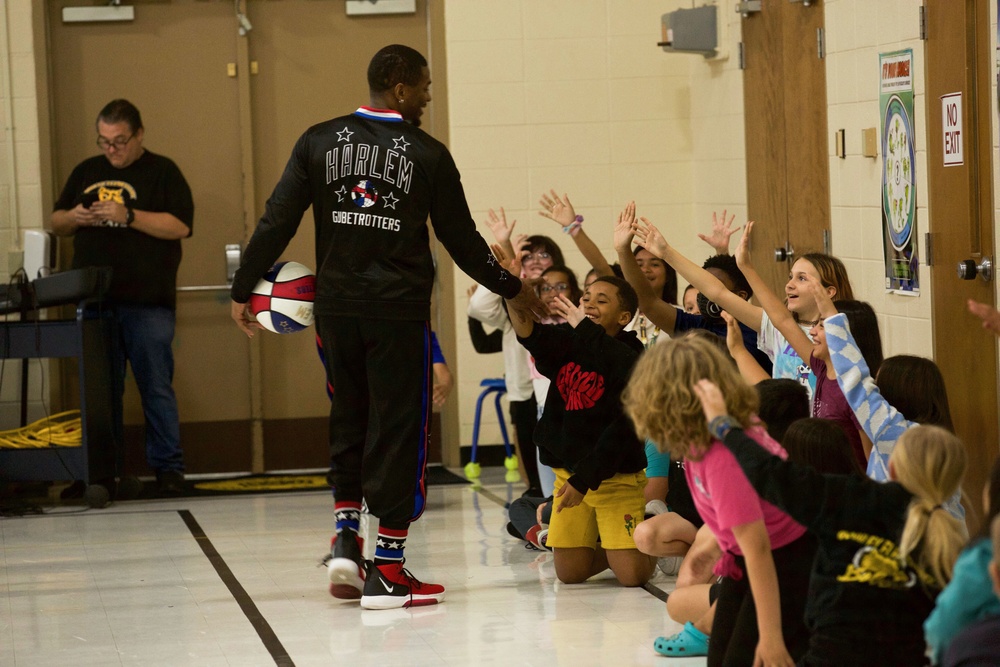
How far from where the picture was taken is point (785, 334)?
13.2ft

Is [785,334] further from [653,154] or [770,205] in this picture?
[653,154]

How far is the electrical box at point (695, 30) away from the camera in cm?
700

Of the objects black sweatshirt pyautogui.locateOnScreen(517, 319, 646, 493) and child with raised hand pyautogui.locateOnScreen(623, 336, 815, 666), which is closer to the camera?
child with raised hand pyautogui.locateOnScreen(623, 336, 815, 666)

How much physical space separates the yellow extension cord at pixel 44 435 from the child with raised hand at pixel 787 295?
3.33 meters

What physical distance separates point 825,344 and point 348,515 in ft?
5.40

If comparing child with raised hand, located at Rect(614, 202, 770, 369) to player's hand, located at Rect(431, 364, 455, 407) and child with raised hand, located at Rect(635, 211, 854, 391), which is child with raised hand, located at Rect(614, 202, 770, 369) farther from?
player's hand, located at Rect(431, 364, 455, 407)

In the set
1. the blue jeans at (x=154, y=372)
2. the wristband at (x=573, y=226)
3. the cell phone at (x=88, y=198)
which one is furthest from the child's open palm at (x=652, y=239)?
the cell phone at (x=88, y=198)

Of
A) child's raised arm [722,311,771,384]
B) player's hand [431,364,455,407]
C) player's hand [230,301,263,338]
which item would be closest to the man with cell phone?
player's hand [431,364,455,407]

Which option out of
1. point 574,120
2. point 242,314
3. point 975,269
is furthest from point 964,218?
point 574,120

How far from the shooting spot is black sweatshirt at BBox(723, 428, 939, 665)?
2.58 metres

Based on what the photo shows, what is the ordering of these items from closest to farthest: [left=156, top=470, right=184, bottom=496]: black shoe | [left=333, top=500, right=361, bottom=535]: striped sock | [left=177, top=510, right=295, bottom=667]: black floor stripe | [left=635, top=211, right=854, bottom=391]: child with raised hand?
1. [left=177, top=510, right=295, bottom=667]: black floor stripe
2. [left=635, top=211, right=854, bottom=391]: child with raised hand
3. [left=333, top=500, right=361, bottom=535]: striped sock
4. [left=156, top=470, right=184, bottom=496]: black shoe

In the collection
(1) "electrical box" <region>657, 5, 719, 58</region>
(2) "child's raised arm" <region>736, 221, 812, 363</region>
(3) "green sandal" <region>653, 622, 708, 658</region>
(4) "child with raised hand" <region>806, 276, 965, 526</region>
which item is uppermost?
(1) "electrical box" <region>657, 5, 719, 58</region>

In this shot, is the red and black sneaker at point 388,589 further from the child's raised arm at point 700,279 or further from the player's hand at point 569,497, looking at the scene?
the child's raised arm at point 700,279

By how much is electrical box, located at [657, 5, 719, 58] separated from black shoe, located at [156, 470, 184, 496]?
3.42m
